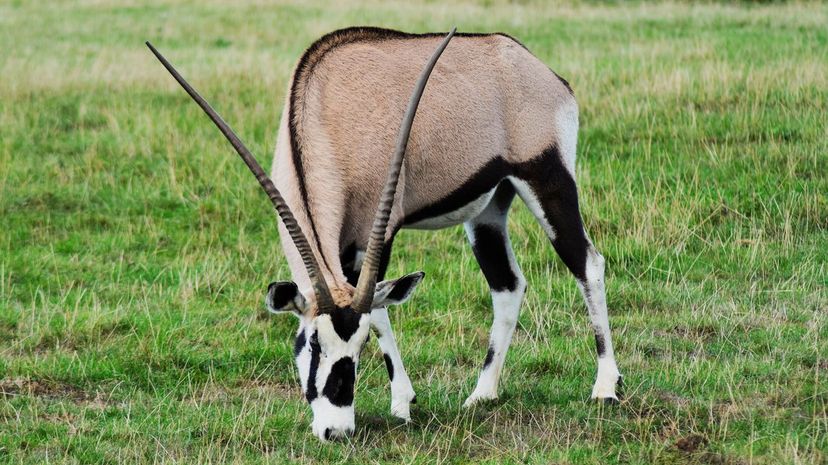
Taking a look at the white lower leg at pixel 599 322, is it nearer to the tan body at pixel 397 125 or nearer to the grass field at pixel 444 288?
the grass field at pixel 444 288

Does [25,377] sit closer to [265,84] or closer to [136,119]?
[136,119]

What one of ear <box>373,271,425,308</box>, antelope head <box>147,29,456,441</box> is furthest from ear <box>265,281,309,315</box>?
ear <box>373,271,425,308</box>

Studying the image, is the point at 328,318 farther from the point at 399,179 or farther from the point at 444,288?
the point at 444,288

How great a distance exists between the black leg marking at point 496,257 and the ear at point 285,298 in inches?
72.0

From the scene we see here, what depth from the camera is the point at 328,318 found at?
5082 mm

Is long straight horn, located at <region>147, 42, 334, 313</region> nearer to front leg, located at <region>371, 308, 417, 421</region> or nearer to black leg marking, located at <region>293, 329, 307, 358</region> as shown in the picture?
black leg marking, located at <region>293, 329, 307, 358</region>

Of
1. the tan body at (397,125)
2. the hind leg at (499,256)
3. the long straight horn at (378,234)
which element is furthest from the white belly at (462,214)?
the long straight horn at (378,234)

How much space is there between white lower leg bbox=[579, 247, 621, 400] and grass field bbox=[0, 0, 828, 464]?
0.65ft

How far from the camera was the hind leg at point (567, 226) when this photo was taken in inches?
250

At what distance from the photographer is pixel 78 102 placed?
14.1 meters

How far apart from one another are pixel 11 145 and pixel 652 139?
6.57 metres

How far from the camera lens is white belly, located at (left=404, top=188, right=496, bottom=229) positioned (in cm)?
631

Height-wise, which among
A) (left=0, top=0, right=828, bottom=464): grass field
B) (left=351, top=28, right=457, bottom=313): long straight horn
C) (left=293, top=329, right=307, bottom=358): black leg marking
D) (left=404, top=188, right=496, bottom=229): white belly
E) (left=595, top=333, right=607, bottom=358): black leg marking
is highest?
(left=351, top=28, right=457, bottom=313): long straight horn

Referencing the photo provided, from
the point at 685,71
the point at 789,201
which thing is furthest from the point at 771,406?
the point at 685,71
